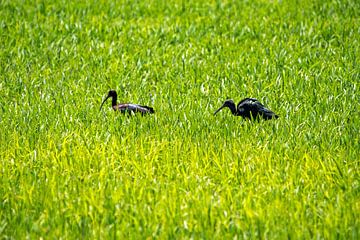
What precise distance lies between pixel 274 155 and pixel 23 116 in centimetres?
272

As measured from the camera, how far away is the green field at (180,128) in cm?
528

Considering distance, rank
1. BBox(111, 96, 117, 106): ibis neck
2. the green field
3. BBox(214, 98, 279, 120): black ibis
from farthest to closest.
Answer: BBox(111, 96, 117, 106): ibis neck → BBox(214, 98, 279, 120): black ibis → the green field

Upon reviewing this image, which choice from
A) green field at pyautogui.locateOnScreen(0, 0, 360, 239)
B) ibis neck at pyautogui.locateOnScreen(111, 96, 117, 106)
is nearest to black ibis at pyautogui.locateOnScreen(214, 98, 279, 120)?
green field at pyautogui.locateOnScreen(0, 0, 360, 239)

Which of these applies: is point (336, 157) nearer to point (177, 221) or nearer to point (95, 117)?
point (177, 221)

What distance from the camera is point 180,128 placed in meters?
7.12

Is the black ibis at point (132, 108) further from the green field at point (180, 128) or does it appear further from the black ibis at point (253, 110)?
the black ibis at point (253, 110)

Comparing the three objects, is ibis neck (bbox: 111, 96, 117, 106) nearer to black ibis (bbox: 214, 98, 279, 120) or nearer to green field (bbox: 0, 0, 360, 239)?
green field (bbox: 0, 0, 360, 239)

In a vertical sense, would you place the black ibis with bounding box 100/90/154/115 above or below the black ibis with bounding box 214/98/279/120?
below

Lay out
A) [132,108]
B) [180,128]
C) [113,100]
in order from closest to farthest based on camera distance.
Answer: [180,128] → [132,108] → [113,100]

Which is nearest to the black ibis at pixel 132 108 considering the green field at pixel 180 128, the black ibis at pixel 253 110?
the green field at pixel 180 128

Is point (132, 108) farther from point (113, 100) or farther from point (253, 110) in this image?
point (253, 110)

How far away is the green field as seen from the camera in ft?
17.3

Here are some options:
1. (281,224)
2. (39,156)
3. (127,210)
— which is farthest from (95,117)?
(281,224)

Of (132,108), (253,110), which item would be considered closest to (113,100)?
(132,108)
